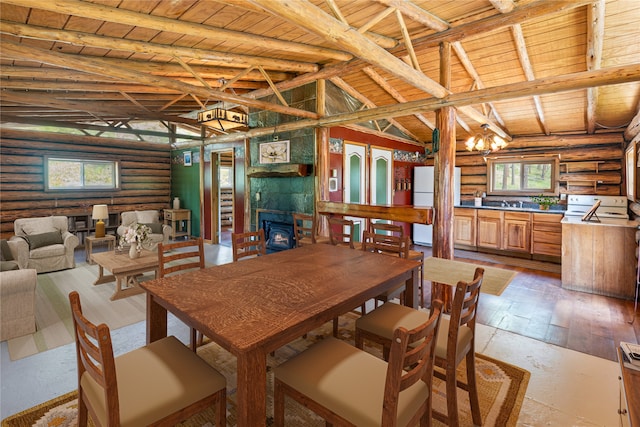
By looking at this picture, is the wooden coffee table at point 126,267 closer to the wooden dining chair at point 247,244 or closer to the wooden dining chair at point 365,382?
the wooden dining chair at point 247,244

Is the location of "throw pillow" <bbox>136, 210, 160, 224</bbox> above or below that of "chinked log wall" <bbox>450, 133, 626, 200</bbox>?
below

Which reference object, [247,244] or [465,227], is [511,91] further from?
[465,227]

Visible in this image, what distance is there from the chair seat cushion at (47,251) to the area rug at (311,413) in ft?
13.5

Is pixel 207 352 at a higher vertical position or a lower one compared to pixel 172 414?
lower

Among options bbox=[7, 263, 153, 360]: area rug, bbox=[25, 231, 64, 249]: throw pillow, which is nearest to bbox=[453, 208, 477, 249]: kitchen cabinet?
bbox=[7, 263, 153, 360]: area rug

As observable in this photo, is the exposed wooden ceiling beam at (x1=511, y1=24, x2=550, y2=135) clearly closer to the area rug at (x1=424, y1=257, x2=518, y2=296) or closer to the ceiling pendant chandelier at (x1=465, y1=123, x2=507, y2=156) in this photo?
the ceiling pendant chandelier at (x1=465, y1=123, x2=507, y2=156)

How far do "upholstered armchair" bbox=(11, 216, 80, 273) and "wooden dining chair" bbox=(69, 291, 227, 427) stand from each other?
490 centimetres

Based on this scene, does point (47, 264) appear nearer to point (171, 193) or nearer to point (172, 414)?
point (171, 193)

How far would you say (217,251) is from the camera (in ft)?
23.6

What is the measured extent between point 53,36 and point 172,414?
129 inches

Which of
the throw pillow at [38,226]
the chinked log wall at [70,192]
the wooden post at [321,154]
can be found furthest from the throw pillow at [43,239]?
the wooden post at [321,154]

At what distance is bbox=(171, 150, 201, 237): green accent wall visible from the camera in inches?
328

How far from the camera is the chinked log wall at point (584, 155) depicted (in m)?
5.86

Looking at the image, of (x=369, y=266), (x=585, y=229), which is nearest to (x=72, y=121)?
(x=369, y=266)
